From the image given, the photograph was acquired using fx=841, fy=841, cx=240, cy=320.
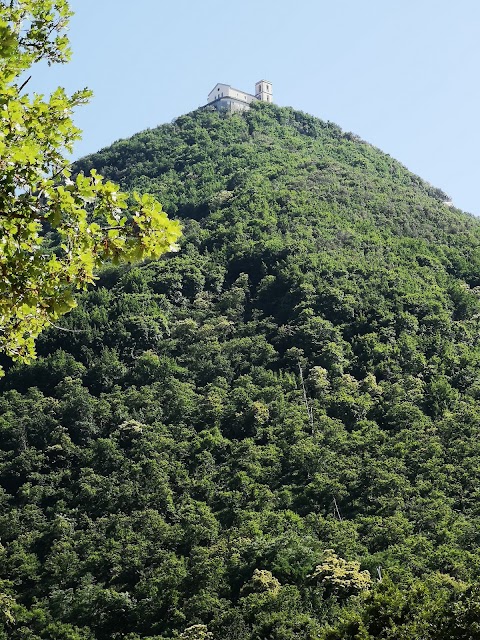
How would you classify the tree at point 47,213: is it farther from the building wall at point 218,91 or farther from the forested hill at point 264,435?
the building wall at point 218,91

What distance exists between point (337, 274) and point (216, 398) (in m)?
17.5

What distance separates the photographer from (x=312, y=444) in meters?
43.9

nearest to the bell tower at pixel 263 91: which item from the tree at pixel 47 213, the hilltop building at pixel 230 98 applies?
the hilltop building at pixel 230 98

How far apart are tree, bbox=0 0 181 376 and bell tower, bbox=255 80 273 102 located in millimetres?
107531

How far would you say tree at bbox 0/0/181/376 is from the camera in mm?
5289

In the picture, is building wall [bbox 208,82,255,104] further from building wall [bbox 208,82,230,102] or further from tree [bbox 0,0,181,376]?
tree [bbox 0,0,181,376]

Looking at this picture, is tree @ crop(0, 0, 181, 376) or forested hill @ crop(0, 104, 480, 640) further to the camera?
forested hill @ crop(0, 104, 480, 640)

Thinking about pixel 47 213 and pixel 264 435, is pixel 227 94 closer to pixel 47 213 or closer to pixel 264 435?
pixel 264 435

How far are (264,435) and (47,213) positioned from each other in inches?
1661

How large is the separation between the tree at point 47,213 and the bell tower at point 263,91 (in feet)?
353

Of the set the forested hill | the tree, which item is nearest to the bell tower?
the forested hill

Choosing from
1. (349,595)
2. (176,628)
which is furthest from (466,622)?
(176,628)

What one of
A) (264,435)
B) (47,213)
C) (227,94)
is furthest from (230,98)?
(47,213)

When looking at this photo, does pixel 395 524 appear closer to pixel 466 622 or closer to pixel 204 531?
pixel 204 531
